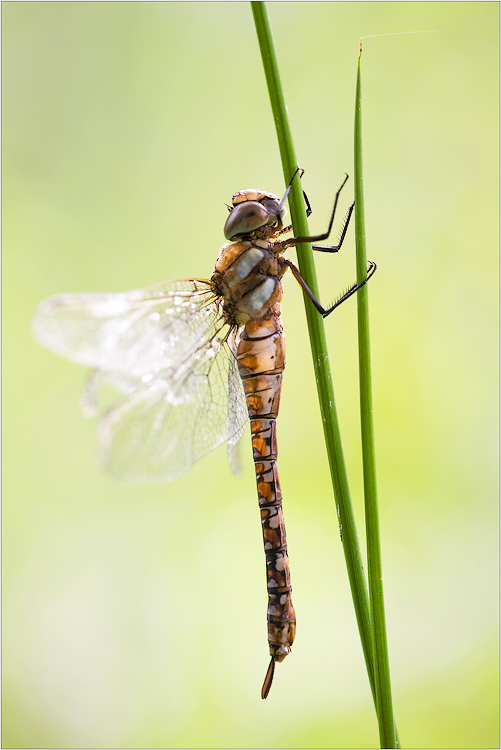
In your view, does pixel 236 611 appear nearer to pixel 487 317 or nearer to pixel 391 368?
pixel 391 368

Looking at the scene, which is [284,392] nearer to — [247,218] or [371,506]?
[247,218]

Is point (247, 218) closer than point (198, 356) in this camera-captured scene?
Yes

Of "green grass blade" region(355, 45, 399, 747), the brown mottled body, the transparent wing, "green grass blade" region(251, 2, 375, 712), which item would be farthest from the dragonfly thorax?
"green grass blade" region(355, 45, 399, 747)

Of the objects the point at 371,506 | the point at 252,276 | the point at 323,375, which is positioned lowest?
the point at 371,506

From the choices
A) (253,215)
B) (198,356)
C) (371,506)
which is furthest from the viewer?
(198,356)

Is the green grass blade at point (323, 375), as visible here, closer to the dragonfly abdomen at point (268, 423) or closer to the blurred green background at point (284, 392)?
the dragonfly abdomen at point (268, 423)

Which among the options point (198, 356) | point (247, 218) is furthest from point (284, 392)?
point (247, 218)

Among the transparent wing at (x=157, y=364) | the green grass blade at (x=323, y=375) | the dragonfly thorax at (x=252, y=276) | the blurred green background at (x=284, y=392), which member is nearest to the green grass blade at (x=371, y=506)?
the green grass blade at (x=323, y=375)

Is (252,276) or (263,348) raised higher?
(252,276)
